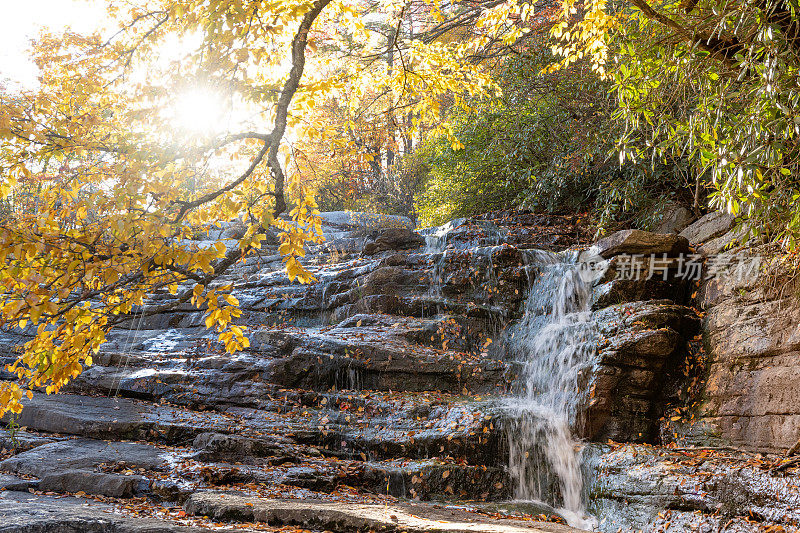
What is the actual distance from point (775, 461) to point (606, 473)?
59.1 inches

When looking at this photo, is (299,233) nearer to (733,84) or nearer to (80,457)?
(80,457)

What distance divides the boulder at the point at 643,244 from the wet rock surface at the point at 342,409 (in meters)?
0.03

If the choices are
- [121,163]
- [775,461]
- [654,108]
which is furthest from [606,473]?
[121,163]

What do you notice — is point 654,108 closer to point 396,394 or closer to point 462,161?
point 396,394

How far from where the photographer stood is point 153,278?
289 centimetres

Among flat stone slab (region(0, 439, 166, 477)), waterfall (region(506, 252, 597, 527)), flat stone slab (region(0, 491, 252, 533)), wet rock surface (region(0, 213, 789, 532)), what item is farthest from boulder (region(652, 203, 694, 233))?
flat stone slab (region(0, 491, 252, 533))

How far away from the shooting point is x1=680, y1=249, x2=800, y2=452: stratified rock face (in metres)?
5.22

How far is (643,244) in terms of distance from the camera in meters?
7.97

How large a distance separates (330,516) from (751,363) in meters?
4.87

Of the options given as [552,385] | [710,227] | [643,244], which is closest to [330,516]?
[552,385]

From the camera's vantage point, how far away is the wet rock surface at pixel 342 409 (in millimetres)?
4398

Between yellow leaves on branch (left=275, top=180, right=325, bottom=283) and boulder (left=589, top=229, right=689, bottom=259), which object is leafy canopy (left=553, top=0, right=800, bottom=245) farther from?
yellow leaves on branch (left=275, top=180, right=325, bottom=283)

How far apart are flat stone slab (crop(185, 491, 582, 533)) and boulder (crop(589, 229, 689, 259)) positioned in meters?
4.98

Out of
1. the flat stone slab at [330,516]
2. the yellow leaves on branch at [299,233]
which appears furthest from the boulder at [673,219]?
the yellow leaves on branch at [299,233]
